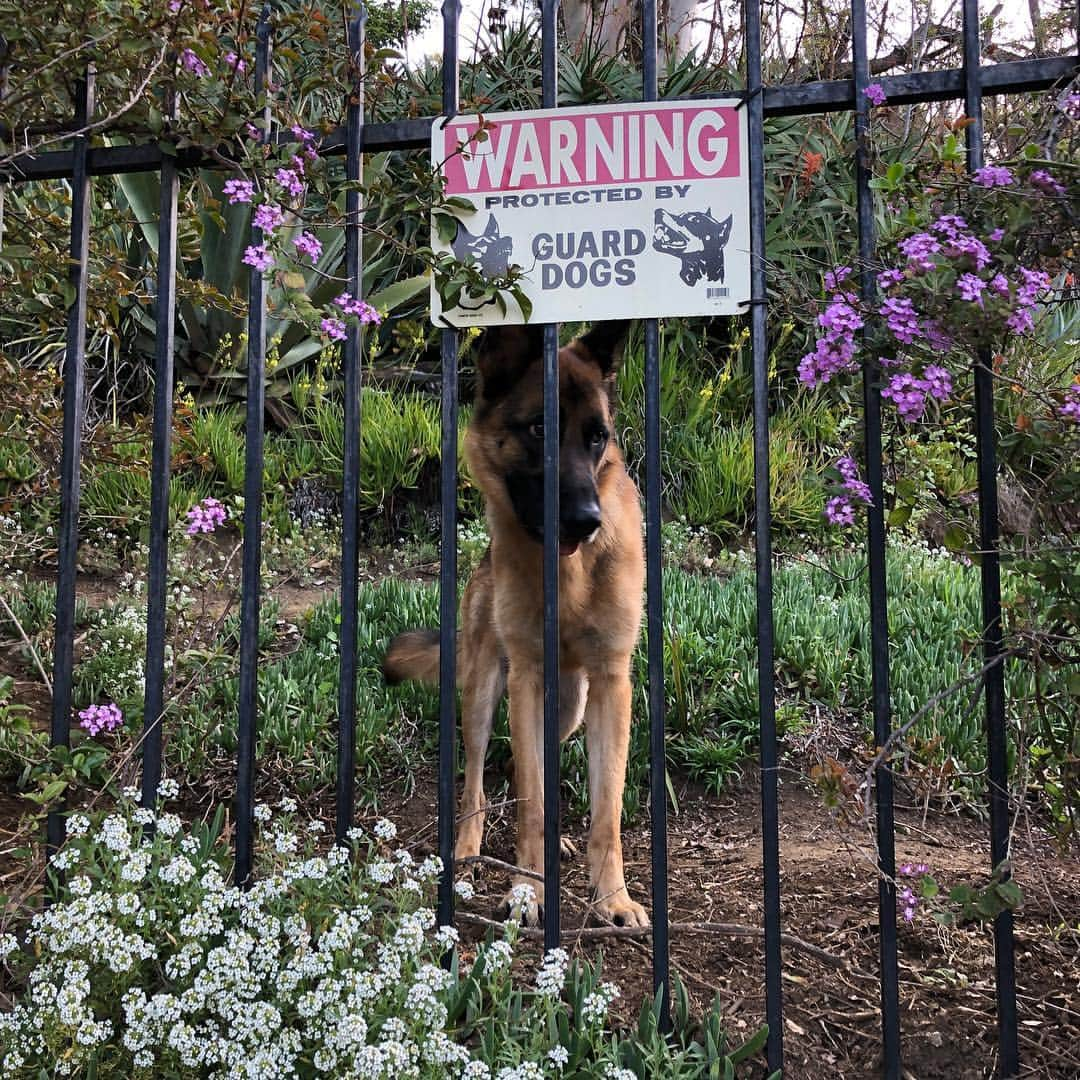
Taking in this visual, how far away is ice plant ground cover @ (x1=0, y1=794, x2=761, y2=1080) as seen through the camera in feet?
6.03

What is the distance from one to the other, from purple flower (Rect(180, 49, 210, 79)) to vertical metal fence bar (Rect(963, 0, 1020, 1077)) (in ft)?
5.78

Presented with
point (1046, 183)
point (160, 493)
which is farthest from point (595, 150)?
point (160, 493)

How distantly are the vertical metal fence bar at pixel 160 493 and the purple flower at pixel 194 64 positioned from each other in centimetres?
Result: 8

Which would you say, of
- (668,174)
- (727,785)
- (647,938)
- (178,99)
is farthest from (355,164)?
(727,785)

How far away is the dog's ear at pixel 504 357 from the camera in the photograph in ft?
10.5

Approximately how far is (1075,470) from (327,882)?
5.78ft

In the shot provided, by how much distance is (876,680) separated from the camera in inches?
84.6

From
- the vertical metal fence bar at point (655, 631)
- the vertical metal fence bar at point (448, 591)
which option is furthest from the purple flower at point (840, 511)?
the vertical metal fence bar at point (448, 591)

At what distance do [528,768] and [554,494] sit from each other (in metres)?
1.15

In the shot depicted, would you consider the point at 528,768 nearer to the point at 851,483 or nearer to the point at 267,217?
the point at 851,483

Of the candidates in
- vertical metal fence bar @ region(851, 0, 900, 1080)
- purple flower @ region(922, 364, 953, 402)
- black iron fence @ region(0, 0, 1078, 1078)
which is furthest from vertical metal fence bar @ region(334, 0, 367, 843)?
purple flower @ region(922, 364, 953, 402)

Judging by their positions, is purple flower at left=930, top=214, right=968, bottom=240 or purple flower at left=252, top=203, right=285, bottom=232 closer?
purple flower at left=930, top=214, right=968, bottom=240

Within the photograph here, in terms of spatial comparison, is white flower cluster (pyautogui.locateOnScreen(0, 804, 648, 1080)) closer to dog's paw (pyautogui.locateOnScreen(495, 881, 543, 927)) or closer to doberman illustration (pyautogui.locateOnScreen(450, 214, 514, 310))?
dog's paw (pyautogui.locateOnScreen(495, 881, 543, 927))

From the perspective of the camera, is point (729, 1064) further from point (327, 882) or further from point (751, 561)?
point (751, 561)
